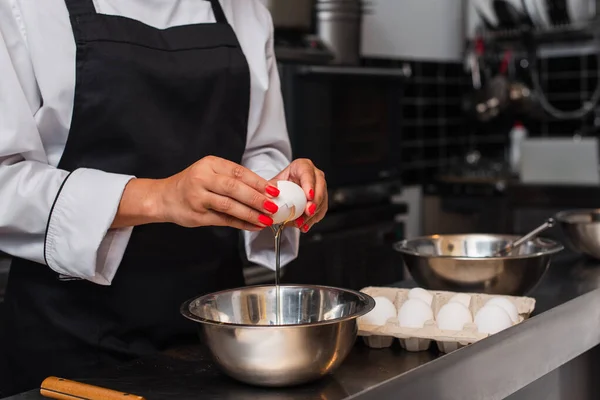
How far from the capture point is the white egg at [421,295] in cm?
145

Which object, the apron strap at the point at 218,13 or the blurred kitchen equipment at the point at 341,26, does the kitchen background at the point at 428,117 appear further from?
the apron strap at the point at 218,13

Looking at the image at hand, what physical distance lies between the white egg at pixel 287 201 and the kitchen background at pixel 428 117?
149 centimetres

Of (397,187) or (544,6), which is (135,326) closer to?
(397,187)

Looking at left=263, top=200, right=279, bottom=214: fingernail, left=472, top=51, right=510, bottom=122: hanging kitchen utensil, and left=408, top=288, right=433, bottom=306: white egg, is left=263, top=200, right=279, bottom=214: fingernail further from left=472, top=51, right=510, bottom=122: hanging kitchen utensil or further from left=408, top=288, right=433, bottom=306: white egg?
left=472, top=51, right=510, bottom=122: hanging kitchen utensil

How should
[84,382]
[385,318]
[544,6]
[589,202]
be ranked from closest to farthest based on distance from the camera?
[84,382] < [385,318] < [589,202] < [544,6]

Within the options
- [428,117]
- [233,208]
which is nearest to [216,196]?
[233,208]

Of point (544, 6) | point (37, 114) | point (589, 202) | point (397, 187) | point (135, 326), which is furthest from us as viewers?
point (544, 6)

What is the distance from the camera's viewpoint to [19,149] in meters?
1.43

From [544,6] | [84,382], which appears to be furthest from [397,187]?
[84,382]

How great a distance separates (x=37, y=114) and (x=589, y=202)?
292 centimetres

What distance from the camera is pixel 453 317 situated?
4.48 ft

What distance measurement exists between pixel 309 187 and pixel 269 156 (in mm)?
503

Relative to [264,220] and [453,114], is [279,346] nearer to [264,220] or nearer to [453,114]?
[264,220]

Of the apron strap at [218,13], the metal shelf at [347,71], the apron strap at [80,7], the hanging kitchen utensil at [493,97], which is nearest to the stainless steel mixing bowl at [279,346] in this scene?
the apron strap at [80,7]
